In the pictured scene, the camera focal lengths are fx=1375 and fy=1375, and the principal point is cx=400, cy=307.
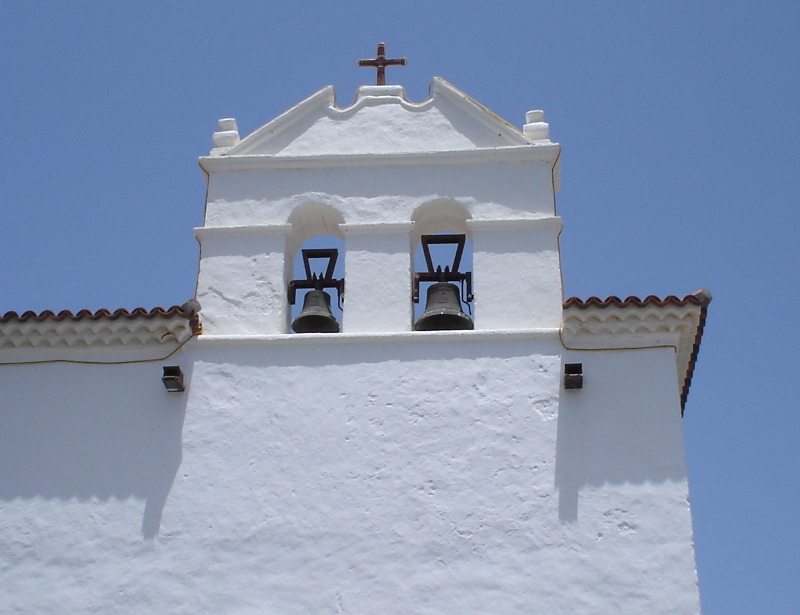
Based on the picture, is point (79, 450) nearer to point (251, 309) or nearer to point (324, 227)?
point (251, 309)

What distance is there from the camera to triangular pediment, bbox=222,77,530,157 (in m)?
11.2

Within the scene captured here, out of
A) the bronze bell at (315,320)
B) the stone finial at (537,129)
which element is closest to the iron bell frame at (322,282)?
the bronze bell at (315,320)

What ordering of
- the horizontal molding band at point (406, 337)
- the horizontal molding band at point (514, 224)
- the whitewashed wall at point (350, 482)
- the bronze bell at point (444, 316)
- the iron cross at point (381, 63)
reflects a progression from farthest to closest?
1. the iron cross at point (381, 63)
2. the horizontal molding band at point (514, 224)
3. the bronze bell at point (444, 316)
4. the horizontal molding band at point (406, 337)
5. the whitewashed wall at point (350, 482)

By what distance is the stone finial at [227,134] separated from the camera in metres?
11.5

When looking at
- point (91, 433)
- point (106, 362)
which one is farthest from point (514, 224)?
point (91, 433)

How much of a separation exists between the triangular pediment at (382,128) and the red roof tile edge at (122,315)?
67.8 inches

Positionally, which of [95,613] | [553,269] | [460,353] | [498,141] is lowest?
[95,613]

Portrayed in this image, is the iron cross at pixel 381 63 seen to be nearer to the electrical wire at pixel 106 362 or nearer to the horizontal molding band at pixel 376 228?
the horizontal molding band at pixel 376 228

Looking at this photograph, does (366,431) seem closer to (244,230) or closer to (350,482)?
(350,482)

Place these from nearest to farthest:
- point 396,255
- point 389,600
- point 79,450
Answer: point 389,600
point 79,450
point 396,255

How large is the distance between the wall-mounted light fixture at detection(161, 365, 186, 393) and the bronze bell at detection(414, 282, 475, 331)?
184cm

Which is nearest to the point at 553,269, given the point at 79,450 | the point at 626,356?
the point at 626,356

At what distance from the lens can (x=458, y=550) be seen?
9234 mm

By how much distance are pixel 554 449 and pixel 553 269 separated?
1.58 metres
